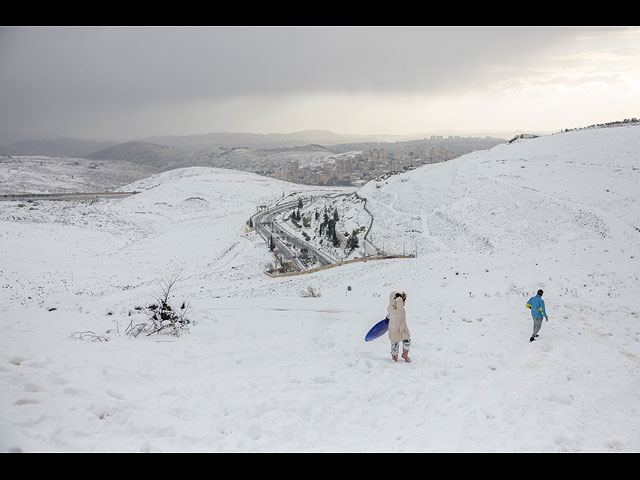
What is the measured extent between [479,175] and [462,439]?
5409 cm

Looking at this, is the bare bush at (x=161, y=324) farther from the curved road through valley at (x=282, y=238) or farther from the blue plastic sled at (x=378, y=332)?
the curved road through valley at (x=282, y=238)

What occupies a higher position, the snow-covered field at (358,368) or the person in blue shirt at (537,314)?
the person in blue shirt at (537,314)

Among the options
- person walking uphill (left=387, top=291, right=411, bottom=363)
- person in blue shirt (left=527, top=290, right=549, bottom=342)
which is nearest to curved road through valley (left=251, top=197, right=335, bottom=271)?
person in blue shirt (left=527, top=290, right=549, bottom=342)

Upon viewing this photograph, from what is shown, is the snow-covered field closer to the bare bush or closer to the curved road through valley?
the bare bush

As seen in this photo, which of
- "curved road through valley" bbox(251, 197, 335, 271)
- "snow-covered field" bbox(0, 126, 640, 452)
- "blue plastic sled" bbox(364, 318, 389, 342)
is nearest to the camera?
"snow-covered field" bbox(0, 126, 640, 452)

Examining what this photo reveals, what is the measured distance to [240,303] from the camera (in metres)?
15.2

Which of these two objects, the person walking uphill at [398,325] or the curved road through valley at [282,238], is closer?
the person walking uphill at [398,325]

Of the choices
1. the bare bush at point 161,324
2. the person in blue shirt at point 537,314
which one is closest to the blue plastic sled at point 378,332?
the person in blue shirt at point 537,314

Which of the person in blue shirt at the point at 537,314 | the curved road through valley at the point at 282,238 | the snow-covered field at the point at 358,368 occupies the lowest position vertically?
the curved road through valley at the point at 282,238

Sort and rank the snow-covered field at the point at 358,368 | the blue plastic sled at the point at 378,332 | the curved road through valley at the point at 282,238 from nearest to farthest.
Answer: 1. the snow-covered field at the point at 358,368
2. the blue plastic sled at the point at 378,332
3. the curved road through valley at the point at 282,238

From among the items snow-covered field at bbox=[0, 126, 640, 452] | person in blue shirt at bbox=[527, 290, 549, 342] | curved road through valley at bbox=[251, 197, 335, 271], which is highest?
person in blue shirt at bbox=[527, 290, 549, 342]

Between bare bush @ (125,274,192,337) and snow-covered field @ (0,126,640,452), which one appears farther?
bare bush @ (125,274,192,337)
